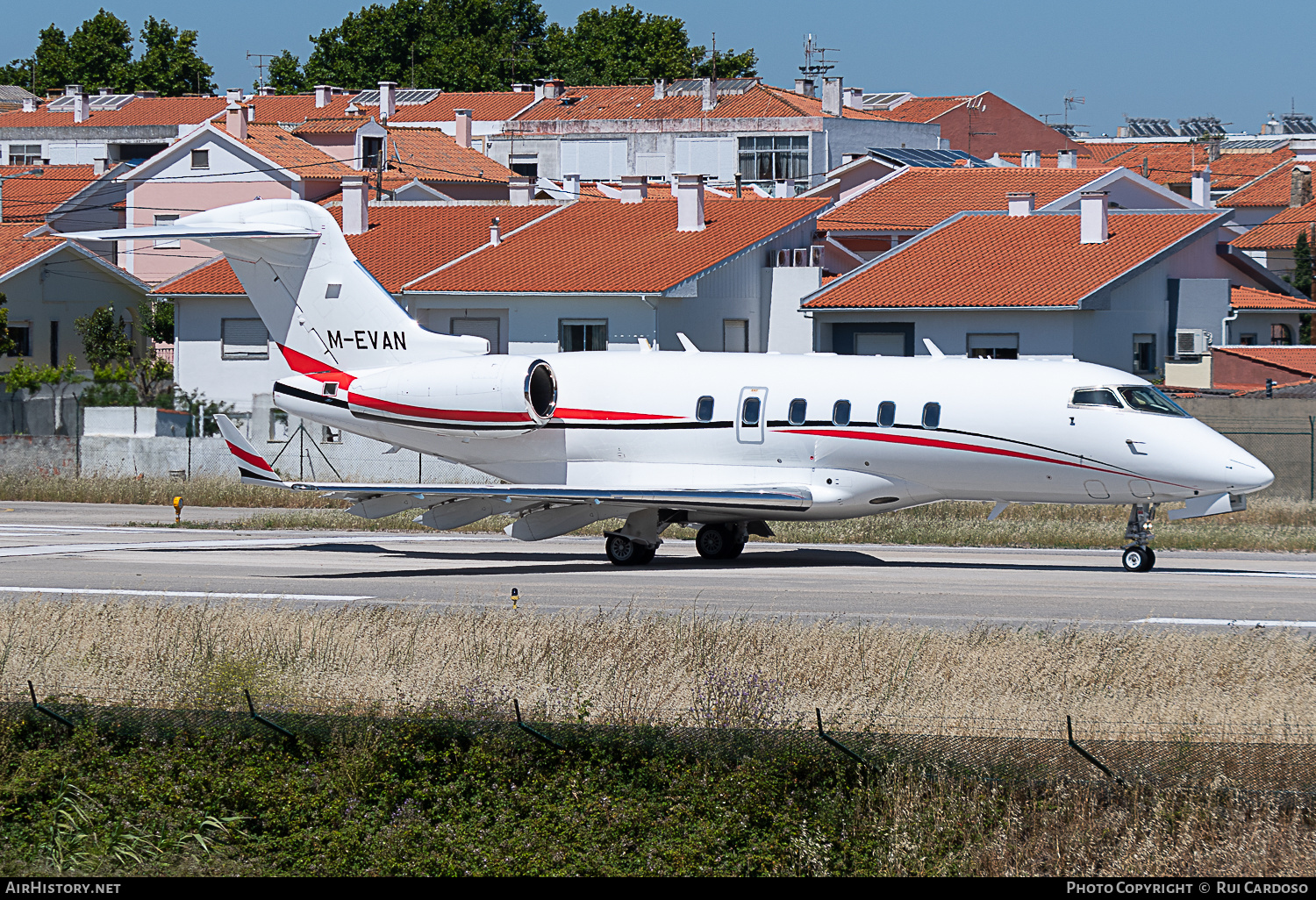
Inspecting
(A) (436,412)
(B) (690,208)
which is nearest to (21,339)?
(B) (690,208)

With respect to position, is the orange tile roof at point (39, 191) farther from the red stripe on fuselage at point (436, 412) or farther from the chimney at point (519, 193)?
the red stripe on fuselage at point (436, 412)

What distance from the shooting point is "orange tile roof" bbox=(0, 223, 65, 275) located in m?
62.5

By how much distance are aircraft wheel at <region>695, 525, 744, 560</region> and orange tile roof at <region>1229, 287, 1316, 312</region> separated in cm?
3593

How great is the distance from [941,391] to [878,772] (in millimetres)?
13267

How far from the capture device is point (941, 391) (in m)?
24.7

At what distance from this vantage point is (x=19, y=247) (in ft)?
211

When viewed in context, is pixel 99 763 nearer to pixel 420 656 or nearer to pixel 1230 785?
pixel 420 656

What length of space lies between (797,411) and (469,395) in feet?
18.6

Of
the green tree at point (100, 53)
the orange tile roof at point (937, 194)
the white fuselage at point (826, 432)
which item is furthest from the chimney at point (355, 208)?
the green tree at point (100, 53)

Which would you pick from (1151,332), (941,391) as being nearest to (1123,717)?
(941,391)

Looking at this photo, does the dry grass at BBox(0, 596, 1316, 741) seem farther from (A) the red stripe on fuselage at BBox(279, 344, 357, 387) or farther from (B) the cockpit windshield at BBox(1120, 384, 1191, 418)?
(A) the red stripe on fuselage at BBox(279, 344, 357, 387)

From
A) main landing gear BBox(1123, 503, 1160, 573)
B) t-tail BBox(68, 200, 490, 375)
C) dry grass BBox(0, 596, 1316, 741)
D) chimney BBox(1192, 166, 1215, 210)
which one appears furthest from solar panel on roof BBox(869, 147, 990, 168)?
dry grass BBox(0, 596, 1316, 741)

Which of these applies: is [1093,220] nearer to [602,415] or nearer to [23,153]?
[602,415]

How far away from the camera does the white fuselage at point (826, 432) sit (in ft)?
77.9
